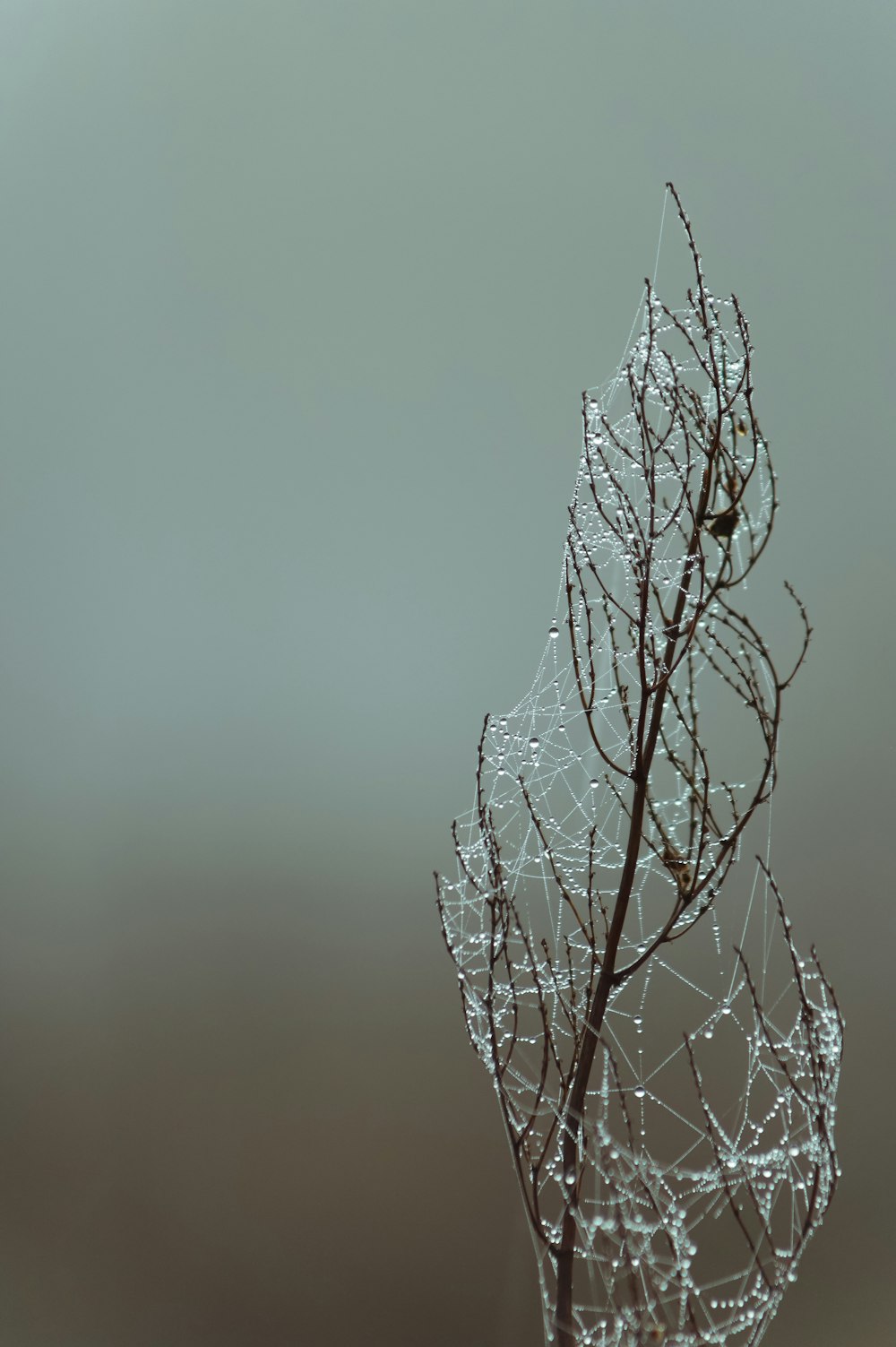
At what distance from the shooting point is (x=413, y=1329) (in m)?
2.10

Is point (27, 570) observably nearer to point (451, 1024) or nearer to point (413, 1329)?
point (451, 1024)

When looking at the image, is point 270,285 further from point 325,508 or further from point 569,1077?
point 569,1077

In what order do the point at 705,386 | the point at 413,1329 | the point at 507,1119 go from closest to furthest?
1. the point at 507,1119
2. the point at 705,386
3. the point at 413,1329

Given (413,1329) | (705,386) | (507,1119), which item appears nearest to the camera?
(507,1119)

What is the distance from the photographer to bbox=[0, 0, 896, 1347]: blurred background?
211cm

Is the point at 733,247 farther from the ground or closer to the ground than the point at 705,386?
farther from the ground

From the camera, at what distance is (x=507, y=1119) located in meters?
0.97

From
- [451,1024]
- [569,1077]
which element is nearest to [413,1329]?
[451,1024]

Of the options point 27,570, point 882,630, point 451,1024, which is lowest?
point 451,1024

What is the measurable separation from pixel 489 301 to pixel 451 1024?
1.49 metres

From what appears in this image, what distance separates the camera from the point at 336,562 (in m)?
2.22

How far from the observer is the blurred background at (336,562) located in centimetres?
211

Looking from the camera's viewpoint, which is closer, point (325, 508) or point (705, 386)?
point (705, 386)

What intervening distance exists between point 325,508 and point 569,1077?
1455 mm
